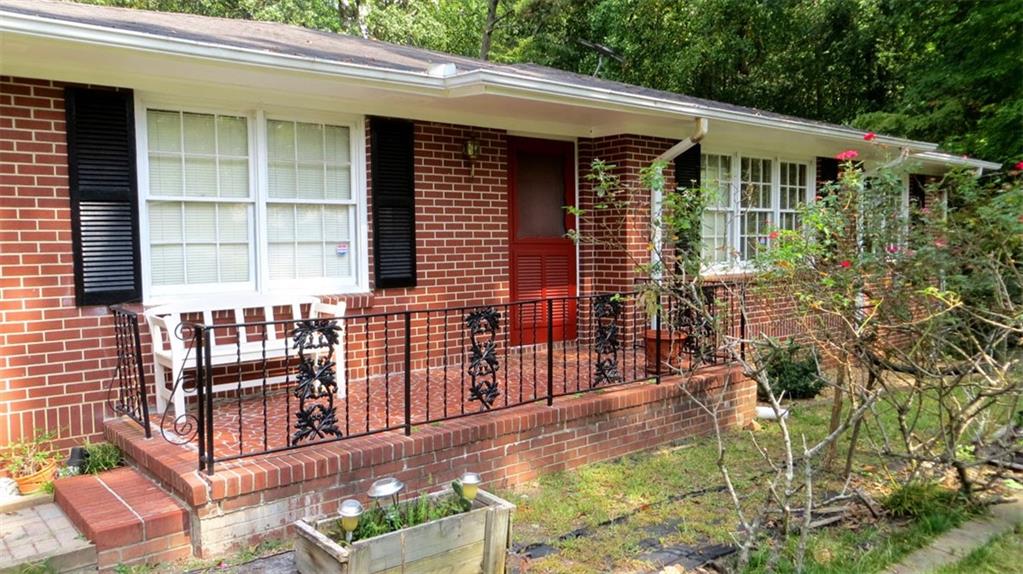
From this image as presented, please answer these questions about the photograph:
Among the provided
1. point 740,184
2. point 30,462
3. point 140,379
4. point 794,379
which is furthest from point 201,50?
point 794,379

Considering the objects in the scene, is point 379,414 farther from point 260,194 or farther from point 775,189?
point 775,189

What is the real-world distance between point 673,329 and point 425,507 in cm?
329

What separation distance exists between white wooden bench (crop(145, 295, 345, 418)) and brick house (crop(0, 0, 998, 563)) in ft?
0.24

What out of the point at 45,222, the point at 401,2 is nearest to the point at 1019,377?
the point at 45,222

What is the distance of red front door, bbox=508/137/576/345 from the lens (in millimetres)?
7066

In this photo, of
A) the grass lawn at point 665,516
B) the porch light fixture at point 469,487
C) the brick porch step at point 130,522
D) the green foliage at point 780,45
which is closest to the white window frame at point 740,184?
the grass lawn at point 665,516

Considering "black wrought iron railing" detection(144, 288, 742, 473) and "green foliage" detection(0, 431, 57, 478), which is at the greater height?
"black wrought iron railing" detection(144, 288, 742, 473)

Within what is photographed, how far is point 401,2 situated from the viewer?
73.4ft

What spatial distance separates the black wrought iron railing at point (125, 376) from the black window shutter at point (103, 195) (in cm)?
21

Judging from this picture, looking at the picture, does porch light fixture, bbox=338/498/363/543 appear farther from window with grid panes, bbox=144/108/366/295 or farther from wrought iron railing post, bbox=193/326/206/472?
window with grid panes, bbox=144/108/366/295

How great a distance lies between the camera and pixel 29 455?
13.6 feet

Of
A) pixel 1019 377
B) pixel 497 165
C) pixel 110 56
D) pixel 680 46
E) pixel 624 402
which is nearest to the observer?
pixel 110 56

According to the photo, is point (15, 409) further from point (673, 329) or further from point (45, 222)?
point (673, 329)

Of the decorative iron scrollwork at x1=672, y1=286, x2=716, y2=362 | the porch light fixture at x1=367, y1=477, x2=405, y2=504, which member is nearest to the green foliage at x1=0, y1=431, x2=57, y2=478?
the porch light fixture at x1=367, y1=477, x2=405, y2=504
